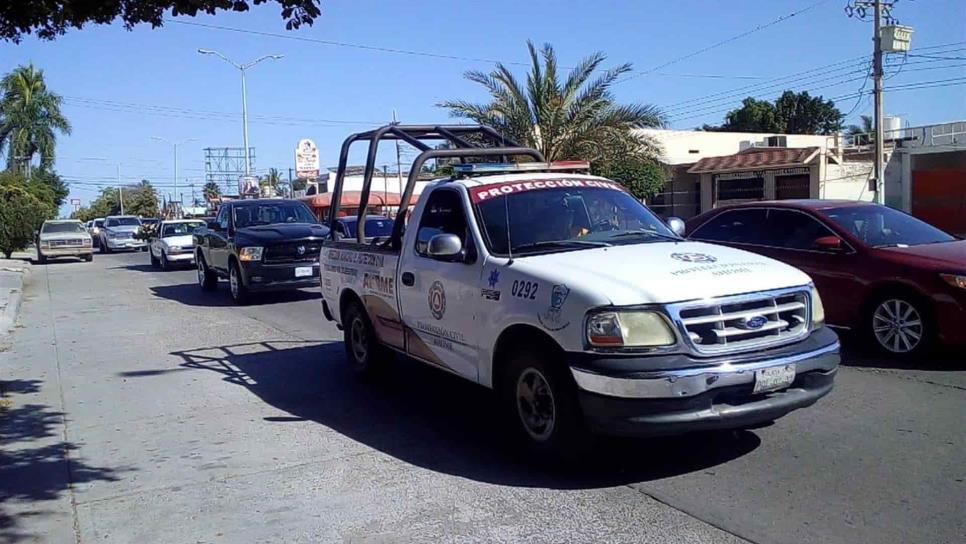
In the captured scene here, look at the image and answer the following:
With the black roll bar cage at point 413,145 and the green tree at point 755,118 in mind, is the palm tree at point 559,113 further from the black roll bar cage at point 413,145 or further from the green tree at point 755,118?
the green tree at point 755,118

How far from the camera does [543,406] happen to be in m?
5.84

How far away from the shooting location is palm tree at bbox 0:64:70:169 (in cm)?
6172

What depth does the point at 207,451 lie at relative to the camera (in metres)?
6.81

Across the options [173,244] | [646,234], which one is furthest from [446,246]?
[173,244]

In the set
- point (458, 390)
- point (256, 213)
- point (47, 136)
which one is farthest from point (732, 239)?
point (47, 136)

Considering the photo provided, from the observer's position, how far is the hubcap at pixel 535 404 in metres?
5.75

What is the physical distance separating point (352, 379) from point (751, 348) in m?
4.83

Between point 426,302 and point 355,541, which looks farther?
point 426,302

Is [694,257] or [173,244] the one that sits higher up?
[694,257]

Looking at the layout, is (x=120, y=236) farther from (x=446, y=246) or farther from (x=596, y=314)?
(x=596, y=314)

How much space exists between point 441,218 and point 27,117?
2504 inches

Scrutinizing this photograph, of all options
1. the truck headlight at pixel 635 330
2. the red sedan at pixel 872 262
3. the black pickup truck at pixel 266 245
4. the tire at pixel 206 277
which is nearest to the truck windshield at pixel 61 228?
the tire at pixel 206 277

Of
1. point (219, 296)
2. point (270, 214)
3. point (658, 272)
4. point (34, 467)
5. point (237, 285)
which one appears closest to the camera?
point (658, 272)

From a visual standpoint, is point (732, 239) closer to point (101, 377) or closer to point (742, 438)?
point (742, 438)
